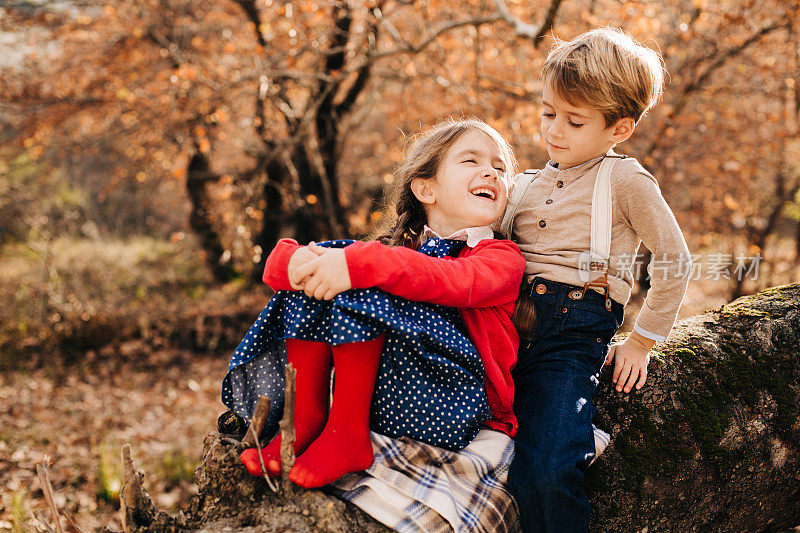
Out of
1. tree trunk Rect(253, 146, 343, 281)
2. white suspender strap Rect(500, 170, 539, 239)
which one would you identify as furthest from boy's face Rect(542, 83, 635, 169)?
tree trunk Rect(253, 146, 343, 281)

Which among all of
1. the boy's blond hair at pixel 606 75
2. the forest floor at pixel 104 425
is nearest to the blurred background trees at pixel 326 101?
the forest floor at pixel 104 425

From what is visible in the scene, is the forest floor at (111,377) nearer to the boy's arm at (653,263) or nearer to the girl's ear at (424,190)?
the girl's ear at (424,190)

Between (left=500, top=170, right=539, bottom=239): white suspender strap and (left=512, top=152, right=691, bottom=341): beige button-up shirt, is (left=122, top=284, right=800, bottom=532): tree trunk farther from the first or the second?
(left=500, top=170, right=539, bottom=239): white suspender strap

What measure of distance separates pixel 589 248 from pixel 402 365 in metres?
0.83

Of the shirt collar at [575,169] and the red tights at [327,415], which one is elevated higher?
the shirt collar at [575,169]

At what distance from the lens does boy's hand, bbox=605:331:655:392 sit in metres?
1.97

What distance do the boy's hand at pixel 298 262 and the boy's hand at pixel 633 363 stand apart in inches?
45.9

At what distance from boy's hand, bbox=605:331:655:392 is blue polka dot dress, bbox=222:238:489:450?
0.56 meters

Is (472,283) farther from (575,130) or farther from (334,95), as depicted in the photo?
(334,95)

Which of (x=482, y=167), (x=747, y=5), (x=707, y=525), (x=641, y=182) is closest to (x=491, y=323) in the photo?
(x=482, y=167)

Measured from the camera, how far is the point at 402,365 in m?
1.70

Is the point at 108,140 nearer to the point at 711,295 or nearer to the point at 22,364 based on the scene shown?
the point at 22,364

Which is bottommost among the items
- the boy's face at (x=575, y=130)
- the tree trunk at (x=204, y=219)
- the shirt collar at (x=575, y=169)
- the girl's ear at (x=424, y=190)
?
the tree trunk at (x=204, y=219)

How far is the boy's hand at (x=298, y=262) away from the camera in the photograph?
167 cm
